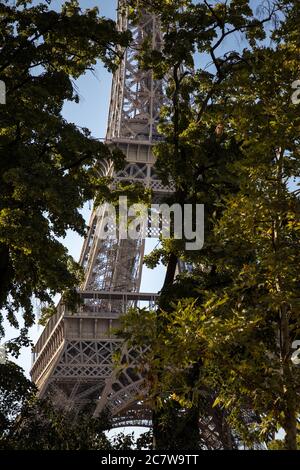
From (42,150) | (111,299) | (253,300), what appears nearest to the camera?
(253,300)

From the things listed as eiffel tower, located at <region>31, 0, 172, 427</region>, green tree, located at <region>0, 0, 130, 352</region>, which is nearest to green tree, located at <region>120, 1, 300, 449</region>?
green tree, located at <region>0, 0, 130, 352</region>

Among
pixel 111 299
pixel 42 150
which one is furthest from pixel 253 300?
pixel 111 299

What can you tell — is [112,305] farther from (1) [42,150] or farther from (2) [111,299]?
(1) [42,150]

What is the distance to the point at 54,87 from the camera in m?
17.0

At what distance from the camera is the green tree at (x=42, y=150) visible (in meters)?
14.3

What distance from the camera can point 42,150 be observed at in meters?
16.2

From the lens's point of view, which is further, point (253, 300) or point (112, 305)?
point (112, 305)

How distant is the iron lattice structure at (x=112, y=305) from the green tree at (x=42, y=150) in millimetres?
13707

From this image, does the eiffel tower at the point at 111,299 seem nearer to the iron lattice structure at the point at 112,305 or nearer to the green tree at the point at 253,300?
the iron lattice structure at the point at 112,305

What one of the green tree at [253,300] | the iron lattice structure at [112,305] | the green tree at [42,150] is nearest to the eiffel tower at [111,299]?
the iron lattice structure at [112,305]

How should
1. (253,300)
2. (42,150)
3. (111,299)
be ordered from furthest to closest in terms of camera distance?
(111,299) → (42,150) → (253,300)

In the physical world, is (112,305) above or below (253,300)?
above

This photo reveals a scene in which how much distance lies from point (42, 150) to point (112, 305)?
26.1 metres

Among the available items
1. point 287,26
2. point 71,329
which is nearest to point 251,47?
point 287,26
